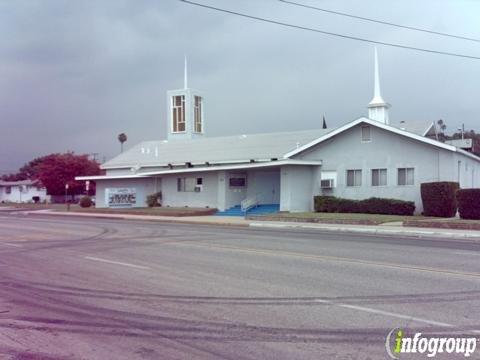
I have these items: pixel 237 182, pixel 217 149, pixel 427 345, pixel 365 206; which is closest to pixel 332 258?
pixel 427 345

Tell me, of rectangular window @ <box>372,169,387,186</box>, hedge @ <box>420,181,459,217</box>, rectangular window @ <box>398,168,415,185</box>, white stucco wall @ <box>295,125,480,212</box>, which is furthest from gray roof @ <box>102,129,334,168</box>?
hedge @ <box>420,181,459,217</box>

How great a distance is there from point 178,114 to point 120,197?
574 inches

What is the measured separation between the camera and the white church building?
3058 centimetres

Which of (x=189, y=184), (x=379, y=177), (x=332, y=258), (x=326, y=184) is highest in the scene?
(x=379, y=177)

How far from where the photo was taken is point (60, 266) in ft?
40.9

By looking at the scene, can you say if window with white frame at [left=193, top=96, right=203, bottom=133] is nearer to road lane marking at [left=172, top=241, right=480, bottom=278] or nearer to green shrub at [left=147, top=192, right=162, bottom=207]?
green shrub at [left=147, top=192, right=162, bottom=207]

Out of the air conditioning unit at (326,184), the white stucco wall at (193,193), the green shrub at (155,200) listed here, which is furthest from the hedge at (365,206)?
the green shrub at (155,200)

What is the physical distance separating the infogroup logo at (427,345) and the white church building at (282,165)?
24.5 meters

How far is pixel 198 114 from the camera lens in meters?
58.9

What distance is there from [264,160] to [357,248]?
24549 millimetres

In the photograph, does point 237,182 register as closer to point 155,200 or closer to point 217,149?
point 217,149

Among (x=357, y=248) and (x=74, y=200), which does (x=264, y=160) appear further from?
(x=74, y=200)

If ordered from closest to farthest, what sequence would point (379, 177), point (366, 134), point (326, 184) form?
point (379, 177)
point (366, 134)
point (326, 184)

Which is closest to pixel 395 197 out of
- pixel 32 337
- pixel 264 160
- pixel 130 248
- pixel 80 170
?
pixel 264 160
